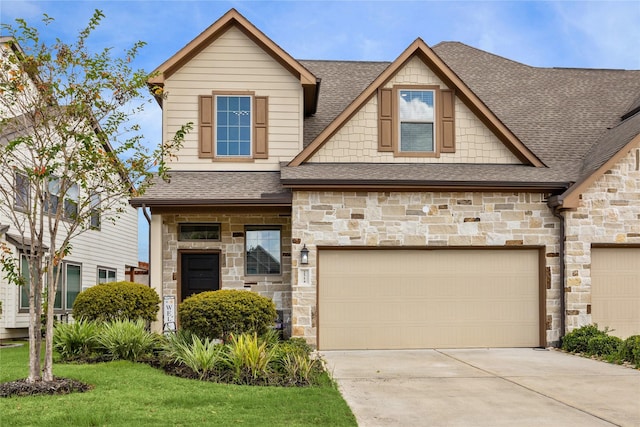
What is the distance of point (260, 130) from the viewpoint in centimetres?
1611

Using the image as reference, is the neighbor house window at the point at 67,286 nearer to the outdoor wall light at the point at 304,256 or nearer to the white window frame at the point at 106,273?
the white window frame at the point at 106,273

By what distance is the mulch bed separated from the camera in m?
8.77

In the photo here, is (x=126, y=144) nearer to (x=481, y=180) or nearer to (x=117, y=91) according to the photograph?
(x=117, y=91)

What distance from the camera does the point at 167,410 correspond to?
25.9 feet

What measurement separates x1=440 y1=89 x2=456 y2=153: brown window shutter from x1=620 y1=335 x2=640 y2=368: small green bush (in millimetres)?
5285

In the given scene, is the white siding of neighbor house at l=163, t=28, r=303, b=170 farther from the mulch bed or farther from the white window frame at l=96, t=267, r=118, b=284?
the white window frame at l=96, t=267, r=118, b=284

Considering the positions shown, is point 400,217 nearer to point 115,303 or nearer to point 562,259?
point 562,259

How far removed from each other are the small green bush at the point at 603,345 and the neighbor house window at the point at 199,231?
7789 millimetres

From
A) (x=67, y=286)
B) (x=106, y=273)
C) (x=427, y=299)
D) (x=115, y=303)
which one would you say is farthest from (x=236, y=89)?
(x=106, y=273)

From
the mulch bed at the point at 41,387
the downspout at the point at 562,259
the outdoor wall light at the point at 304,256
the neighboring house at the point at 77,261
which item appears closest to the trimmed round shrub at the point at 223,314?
the outdoor wall light at the point at 304,256

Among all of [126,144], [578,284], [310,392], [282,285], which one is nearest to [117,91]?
[126,144]

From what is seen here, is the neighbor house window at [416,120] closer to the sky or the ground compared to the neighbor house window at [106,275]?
closer to the sky

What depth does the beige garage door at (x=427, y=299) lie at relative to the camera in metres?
14.5

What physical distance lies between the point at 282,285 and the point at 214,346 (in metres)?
4.71
